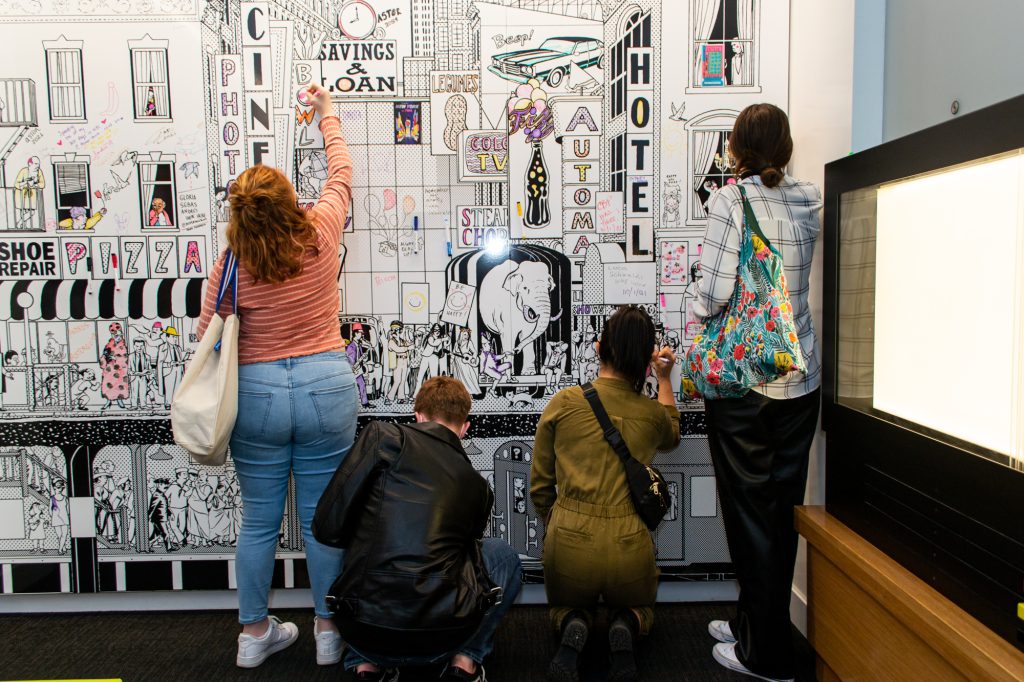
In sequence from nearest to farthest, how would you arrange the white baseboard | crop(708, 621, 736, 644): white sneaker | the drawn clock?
crop(708, 621, 736, 644): white sneaker < the drawn clock < the white baseboard

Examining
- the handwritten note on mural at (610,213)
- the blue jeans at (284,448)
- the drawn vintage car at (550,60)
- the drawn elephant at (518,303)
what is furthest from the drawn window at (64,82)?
the handwritten note on mural at (610,213)

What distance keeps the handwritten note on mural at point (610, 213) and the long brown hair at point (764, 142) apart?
0.53 m

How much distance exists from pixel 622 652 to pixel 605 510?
39cm

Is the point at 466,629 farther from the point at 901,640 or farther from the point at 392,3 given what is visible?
the point at 392,3

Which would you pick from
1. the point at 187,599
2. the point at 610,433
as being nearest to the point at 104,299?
the point at 187,599

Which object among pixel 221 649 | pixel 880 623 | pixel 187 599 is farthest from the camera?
pixel 187 599

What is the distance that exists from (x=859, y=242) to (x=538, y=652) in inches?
59.5

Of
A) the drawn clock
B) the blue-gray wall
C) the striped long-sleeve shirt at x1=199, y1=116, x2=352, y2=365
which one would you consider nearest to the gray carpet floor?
the striped long-sleeve shirt at x1=199, y1=116, x2=352, y2=365

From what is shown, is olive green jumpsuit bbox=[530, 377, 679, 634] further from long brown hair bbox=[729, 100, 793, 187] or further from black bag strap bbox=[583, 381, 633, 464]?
long brown hair bbox=[729, 100, 793, 187]

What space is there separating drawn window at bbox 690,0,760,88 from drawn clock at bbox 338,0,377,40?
110 cm

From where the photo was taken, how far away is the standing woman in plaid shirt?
183 centimetres

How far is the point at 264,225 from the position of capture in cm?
182

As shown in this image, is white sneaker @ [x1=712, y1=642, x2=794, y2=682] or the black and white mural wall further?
the black and white mural wall

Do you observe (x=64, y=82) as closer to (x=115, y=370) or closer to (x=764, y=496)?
(x=115, y=370)
